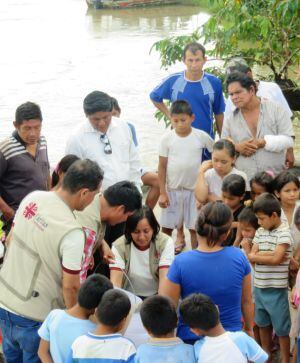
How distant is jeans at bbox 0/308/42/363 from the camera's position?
3.60 m

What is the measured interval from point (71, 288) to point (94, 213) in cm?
66

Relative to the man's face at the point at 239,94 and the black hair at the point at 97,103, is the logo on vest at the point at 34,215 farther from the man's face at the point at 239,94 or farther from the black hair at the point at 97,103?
the man's face at the point at 239,94

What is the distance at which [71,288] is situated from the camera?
344 cm

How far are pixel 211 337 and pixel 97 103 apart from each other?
7.65 feet

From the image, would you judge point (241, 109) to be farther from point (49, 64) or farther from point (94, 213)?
point (49, 64)

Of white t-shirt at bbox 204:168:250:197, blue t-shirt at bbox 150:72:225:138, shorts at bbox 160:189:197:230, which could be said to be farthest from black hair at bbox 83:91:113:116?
blue t-shirt at bbox 150:72:225:138

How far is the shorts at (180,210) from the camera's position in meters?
5.75

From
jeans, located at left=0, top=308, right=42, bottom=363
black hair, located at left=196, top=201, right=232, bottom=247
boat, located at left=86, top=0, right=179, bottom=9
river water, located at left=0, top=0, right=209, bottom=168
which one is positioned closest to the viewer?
black hair, located at left=196, top=201, right=232, bottom=247

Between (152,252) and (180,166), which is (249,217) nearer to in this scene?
(152,252)

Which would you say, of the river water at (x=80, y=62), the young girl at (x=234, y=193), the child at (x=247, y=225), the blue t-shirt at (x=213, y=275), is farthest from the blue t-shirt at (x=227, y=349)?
the river water at (x=80, y=62)

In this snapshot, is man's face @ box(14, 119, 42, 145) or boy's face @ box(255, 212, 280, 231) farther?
man's face @ box(14, 119, 42, 145)

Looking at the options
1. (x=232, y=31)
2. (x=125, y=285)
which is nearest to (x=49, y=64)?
(x=232, y=31)

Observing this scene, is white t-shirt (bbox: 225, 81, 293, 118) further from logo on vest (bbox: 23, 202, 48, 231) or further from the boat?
the boat

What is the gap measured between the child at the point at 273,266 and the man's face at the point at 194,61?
2.15m
